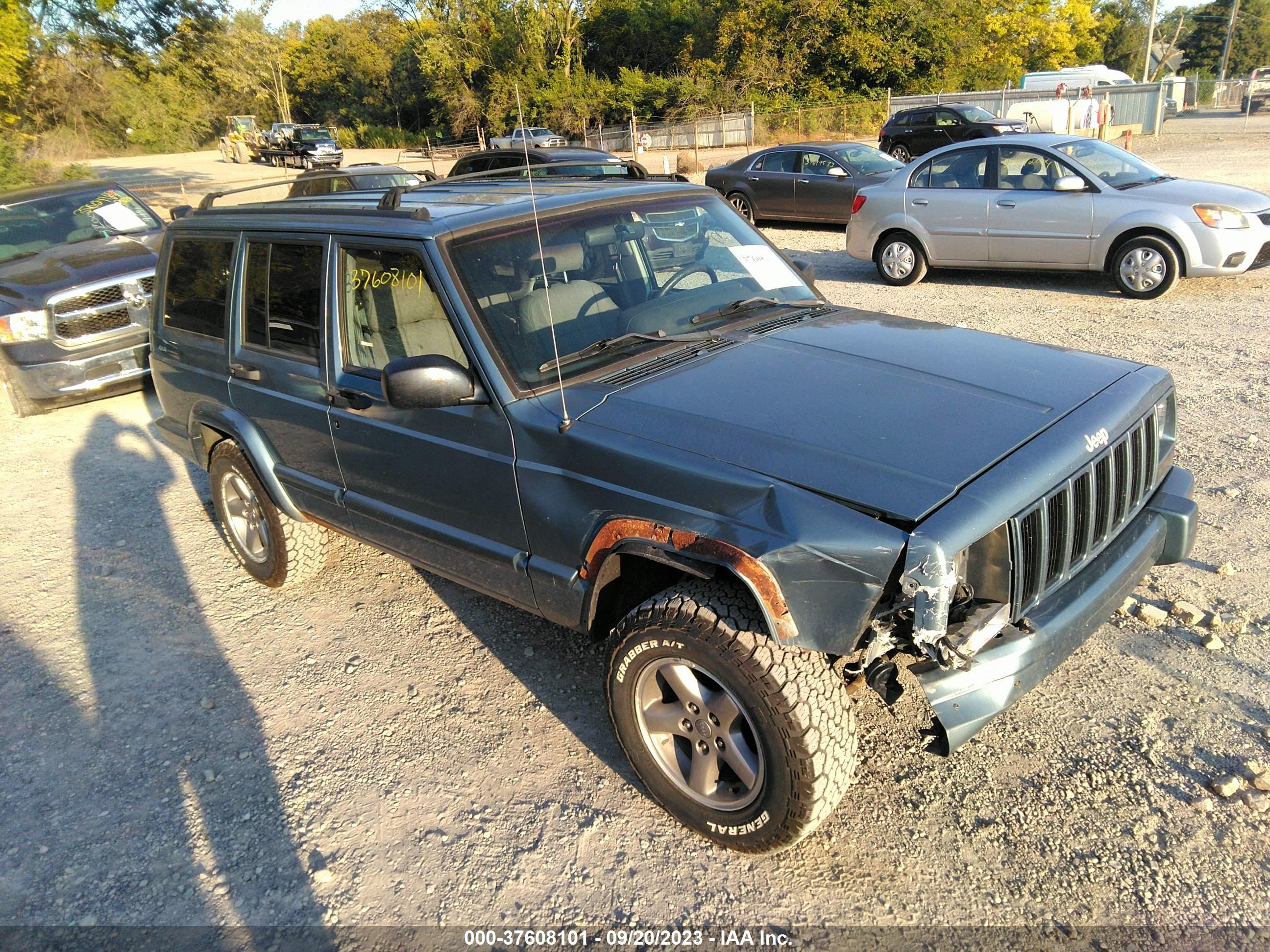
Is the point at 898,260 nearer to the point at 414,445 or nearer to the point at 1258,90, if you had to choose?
the point at 414,445

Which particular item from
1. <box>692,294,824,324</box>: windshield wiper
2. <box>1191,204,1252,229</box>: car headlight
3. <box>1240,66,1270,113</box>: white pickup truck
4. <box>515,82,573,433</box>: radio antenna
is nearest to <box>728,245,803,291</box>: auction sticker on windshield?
<box>692,294,824,324</box>: windshield wiper

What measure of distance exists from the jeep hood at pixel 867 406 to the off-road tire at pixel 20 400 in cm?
727

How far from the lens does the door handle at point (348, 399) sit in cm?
369

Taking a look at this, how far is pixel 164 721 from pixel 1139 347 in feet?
24.8

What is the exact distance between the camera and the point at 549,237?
11.7 ft

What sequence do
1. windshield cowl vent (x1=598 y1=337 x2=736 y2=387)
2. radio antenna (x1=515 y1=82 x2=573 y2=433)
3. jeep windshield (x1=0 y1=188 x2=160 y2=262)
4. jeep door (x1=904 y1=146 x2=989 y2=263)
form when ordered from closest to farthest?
1. radio antenna (x1=515 y1=82 x2=573 y2=433)
2. windshield cowl vent (x1=598 y1=337 x2=736 y2=387)
3. jeep windshield (x1=0 y1=188 x2=160 y2=262)
4. jeep door (x1=904 y1=146 x2=989 y2=263)

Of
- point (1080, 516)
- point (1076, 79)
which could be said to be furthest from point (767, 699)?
point (1076, 79)

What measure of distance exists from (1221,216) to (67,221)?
458 inches

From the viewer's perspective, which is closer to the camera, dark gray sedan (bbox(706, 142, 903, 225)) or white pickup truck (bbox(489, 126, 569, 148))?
dark gray sedan (bbox(706, 142, 903, 225))

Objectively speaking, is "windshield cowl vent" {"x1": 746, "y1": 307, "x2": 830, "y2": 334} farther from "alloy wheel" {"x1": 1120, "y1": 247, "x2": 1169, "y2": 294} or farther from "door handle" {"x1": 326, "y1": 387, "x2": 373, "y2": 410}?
"alloy wheel" {"x1": 1120, "y1": 247, "x2": 1169, "y2": 294}

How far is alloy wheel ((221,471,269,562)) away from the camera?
187 inches

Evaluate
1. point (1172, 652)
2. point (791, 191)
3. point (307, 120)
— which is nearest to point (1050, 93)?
point (791, 191)

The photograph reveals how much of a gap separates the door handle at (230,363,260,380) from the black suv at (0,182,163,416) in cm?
384

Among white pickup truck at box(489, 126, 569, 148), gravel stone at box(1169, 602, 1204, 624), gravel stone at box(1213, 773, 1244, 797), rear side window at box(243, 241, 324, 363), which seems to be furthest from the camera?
white pickup truck at box(489, 126, 569, 148)
